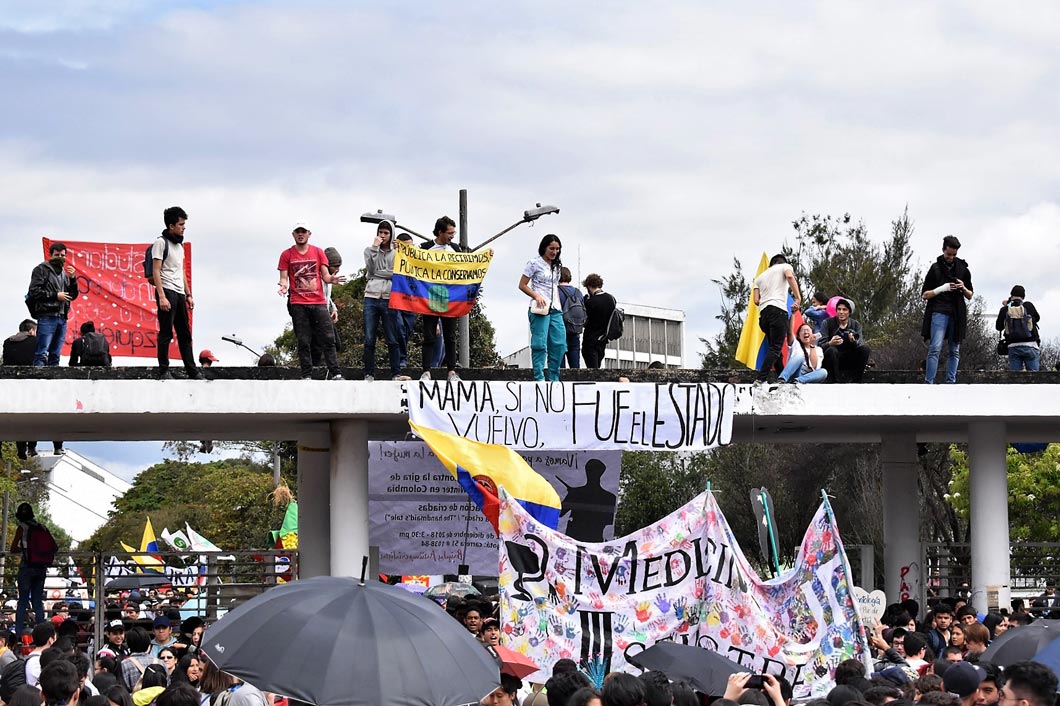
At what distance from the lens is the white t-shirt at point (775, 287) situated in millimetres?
18000

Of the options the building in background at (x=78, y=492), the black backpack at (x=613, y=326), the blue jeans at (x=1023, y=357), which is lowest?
the building in background at (x=78, y=492)

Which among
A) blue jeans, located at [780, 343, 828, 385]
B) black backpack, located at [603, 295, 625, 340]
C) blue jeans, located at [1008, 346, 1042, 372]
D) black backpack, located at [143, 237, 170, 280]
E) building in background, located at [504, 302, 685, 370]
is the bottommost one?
blue jeans, located at [780, 343, 828, 385]

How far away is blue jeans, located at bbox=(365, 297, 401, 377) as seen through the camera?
17.5 meters

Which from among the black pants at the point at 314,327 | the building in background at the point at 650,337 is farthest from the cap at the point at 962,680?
the building in background at the point at 650,337

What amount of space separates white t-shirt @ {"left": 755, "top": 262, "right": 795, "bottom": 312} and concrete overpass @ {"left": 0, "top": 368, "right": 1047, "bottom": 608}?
39.1 inches

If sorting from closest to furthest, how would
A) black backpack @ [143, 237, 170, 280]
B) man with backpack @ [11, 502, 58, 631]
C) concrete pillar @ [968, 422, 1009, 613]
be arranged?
black backpack @ [143, 237, 170, 280] → man with backpack @ [11, 502, 58, 631] → concrete pillar @ [968, 422, 1009, 613]

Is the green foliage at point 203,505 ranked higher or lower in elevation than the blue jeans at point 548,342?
lower

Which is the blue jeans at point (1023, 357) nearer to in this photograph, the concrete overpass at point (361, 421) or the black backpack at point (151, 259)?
the concrete overpass at point (361, 421)

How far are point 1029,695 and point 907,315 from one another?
39.5 metres

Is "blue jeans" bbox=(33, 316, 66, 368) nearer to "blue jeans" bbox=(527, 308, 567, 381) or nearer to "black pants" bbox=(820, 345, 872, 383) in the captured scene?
"blue jeans" bbox=(527, 308, 567, 381)

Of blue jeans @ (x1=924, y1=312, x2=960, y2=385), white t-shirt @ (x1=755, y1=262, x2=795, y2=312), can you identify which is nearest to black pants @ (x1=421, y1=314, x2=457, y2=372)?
white t-shirt @ (x1=755, y1=262, x2=795, y2=312)

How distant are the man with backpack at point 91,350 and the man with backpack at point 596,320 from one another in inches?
220

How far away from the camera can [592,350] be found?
763 inches

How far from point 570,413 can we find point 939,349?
4.64 metres
